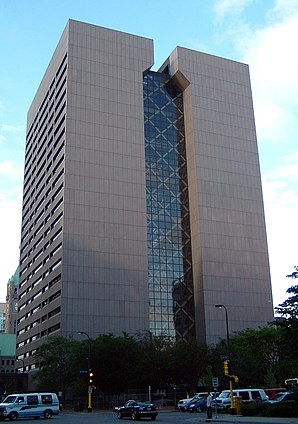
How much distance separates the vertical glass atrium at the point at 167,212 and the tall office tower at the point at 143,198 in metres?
0.26

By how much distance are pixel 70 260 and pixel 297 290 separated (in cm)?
6471

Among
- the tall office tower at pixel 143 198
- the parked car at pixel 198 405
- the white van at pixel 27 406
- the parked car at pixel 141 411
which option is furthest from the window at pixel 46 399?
the tall office tower at pixel 143 198

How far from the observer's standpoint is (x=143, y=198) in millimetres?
111625

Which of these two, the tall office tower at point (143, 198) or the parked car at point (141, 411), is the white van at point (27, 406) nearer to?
the parked car at point (141, 411)

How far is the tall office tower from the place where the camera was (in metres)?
104

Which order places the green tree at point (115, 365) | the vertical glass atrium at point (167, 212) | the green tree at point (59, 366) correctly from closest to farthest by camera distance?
the green tree at point (115, 365) < the green tree at point (59, 366) < the vertical glass atrium at point (167, 212)

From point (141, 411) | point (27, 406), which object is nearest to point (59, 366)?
point (27, 406)

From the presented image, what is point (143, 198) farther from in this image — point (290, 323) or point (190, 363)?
point (290, 323)

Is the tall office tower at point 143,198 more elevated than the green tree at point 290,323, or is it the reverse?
the tall office tower at point 143,198

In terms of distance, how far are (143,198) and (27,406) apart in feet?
221

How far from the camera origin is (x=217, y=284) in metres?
111

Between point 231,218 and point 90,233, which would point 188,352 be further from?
point 231,218

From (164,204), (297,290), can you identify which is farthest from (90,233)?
(297,290)

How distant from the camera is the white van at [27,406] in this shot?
47000 mm
